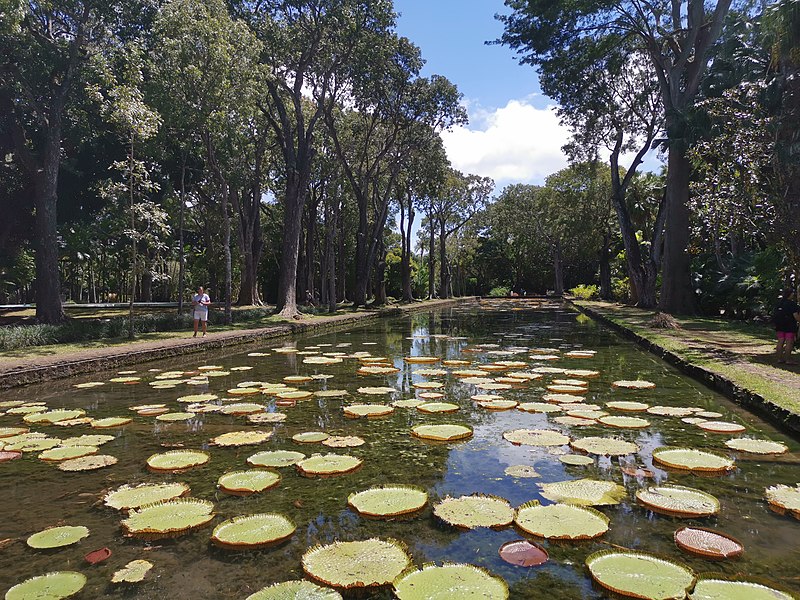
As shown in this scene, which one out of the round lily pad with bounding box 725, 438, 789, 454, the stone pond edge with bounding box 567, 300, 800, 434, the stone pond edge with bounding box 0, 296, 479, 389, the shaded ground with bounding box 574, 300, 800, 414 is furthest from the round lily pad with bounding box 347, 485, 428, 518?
the stone pond edge with bounding box 0, 296, 479, 389

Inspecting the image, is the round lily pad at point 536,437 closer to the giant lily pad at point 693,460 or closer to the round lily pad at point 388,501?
the giant lily pad at point 693,460

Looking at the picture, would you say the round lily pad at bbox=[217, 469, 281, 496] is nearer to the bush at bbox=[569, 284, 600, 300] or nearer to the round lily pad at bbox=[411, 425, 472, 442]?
the round lily pad at bbox=[411, 425, 472, 442]

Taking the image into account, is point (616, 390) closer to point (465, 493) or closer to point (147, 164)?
point (465, 493)

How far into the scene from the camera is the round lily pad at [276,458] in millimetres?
3924

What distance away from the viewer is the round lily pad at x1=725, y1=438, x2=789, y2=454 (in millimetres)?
4102

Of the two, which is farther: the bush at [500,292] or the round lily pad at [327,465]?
the bush at [500,292]

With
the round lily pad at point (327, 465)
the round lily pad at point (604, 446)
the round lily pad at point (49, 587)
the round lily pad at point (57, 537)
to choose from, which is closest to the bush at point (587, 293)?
the round lily pad at point (604, 446)

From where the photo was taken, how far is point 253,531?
2771 millimetres

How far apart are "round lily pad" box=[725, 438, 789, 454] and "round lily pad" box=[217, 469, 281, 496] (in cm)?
374

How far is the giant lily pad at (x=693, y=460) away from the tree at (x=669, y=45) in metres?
14.6

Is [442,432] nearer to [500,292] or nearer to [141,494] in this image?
[141,494]

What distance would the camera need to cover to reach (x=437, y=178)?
98.5ft

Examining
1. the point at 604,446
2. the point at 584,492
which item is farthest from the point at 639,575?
the point at 604,446

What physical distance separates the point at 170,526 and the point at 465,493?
1.81 meters
